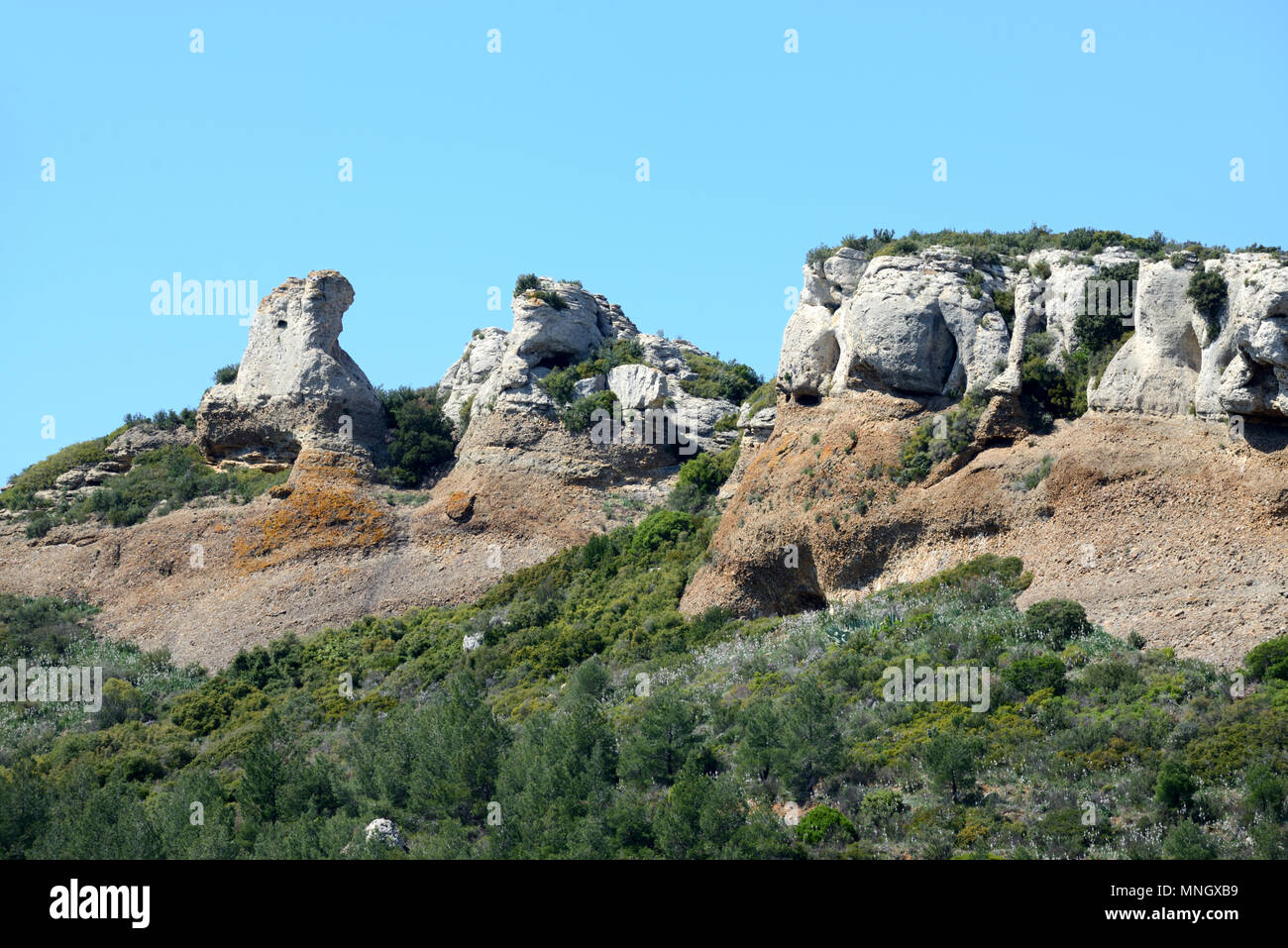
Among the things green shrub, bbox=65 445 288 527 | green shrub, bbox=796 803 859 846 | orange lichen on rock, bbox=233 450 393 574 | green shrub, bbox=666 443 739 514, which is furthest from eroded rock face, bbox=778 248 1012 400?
green shrub, bbox=65 445 288 527

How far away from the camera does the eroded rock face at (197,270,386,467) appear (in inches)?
2222

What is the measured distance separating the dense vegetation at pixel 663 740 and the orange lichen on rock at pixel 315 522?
4311mm

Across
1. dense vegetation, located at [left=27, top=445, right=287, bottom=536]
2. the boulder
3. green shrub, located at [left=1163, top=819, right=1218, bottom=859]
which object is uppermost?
the boulder

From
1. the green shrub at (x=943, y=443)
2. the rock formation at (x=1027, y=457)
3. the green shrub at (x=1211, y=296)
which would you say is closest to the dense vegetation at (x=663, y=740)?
the rock formation at (x=1027, y=457)

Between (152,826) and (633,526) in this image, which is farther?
(633,526)

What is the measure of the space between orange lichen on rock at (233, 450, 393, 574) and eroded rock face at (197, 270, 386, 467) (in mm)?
2001

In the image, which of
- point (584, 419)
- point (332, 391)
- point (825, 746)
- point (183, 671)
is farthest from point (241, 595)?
point (825, 746)

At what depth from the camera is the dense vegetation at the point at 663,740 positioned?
28.8 meters

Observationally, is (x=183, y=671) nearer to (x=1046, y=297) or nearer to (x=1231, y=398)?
(x=1046, y=297)

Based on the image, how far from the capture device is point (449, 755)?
116 feet

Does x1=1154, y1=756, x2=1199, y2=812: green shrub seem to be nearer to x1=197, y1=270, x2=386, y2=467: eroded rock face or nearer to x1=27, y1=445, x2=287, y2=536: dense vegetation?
x1=197, y1=270, x2=386, y2=467: eroded rock face

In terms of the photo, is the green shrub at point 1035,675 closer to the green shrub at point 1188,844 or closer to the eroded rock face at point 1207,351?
the green shrub at point 1188,844

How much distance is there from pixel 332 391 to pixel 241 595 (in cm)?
878
